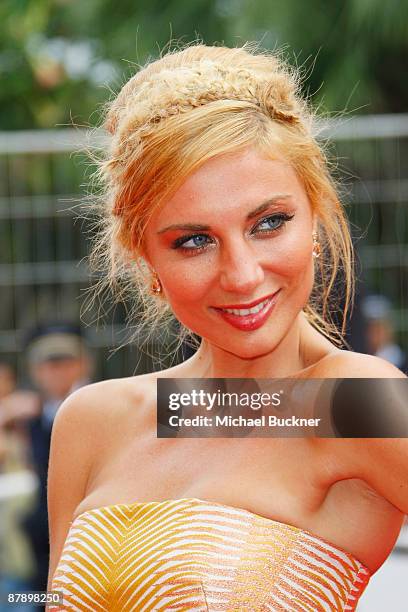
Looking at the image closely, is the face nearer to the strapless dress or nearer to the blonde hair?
the blonde hair

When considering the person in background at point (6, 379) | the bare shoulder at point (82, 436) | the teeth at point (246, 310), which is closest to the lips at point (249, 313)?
the teeth at point (246, 310)

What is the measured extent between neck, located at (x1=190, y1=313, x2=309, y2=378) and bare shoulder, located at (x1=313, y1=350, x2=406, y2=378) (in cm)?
5

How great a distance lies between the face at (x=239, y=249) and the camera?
93cm

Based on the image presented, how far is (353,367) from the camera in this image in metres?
0.95

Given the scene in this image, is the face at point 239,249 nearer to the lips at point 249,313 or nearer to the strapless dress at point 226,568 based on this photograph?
the lips at point 249,313

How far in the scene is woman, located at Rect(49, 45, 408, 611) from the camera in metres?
0.94

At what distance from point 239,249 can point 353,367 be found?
0.14 meters

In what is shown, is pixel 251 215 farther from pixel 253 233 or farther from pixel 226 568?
pixel 226 568

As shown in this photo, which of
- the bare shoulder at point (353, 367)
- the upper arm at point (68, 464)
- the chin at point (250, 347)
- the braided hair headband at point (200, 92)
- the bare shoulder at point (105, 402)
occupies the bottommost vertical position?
the upper arm at point (68, 464)

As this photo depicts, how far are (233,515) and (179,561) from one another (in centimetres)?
6

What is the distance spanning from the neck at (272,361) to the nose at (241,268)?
4.2 inches

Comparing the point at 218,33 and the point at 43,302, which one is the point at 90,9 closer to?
the point at 218,33

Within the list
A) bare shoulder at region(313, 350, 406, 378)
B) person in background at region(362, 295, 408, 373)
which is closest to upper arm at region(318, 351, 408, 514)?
bare shoulder at region(313, 350, 406, 378)

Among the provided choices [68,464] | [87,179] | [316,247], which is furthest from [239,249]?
[87,179]
